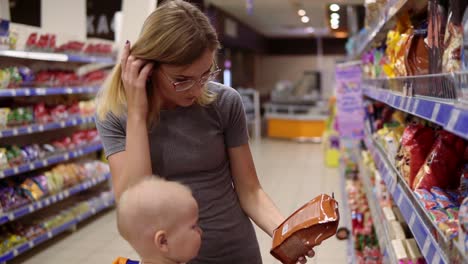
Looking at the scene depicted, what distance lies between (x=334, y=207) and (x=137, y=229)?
1.65 feet

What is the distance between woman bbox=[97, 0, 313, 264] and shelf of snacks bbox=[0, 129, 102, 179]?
2955 millimetres

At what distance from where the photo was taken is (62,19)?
19.7 feet

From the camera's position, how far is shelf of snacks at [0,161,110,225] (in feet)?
14.0

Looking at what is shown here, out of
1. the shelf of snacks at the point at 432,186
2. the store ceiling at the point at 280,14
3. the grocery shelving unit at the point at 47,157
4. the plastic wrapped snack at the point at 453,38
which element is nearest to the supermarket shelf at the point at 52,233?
the grocery shelving unit at the point at 47,157

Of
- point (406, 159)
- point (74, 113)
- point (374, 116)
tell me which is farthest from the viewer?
point (74, 113)

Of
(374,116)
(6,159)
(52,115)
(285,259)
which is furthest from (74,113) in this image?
(285,259)

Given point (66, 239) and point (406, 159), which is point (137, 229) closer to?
point (406, 159)

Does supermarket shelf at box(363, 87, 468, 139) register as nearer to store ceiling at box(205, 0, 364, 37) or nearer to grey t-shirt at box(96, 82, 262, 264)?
grey t-shirt at box(96, 82, 262, 264)

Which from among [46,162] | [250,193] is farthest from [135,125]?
[46,162]

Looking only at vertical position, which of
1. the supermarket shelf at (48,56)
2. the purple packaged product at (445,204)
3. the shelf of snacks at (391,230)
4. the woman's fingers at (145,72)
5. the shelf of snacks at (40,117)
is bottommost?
the shelf of snacks at (391,230)

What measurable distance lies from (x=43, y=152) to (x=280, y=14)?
428 inches

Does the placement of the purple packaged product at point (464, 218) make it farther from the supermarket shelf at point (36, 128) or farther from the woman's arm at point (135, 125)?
the supermarket shelf at point (36, 128)

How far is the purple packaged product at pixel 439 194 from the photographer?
1575 mm

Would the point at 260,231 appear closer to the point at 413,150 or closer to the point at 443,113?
the point at 413,150
